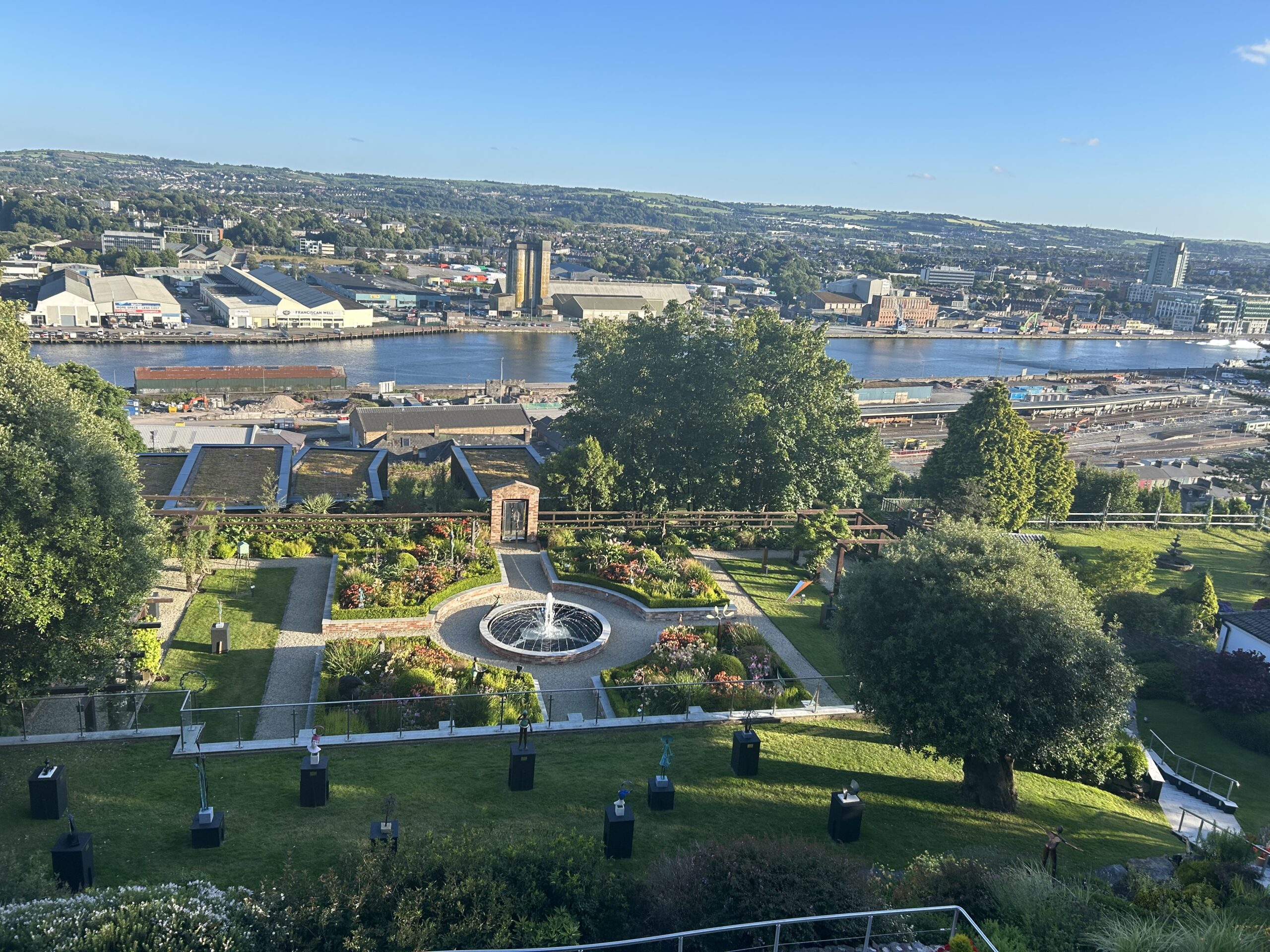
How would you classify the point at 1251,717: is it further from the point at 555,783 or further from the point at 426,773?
the point at 426,773

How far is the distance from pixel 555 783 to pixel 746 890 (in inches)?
167

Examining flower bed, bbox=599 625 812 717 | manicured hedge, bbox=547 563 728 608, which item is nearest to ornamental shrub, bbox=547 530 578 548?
manicured hedge, bbox=547 563 728 608

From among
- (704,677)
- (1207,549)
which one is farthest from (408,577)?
(1207,549)

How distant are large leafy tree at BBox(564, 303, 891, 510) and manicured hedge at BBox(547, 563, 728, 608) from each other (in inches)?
200

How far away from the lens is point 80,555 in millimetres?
11797

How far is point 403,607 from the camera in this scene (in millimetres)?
16797

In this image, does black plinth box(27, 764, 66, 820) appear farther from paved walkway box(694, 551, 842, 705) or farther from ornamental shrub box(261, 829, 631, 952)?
paved walkway box(694, 551, 842, 705)

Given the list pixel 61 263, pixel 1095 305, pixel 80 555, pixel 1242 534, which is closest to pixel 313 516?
pixel 80 555

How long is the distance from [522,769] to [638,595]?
7263mm

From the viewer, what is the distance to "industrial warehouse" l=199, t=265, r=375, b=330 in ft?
339

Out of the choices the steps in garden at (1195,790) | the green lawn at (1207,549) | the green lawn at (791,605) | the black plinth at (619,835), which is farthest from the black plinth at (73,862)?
the green lawn at (1207,549)

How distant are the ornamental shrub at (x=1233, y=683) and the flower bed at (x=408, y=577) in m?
14.1

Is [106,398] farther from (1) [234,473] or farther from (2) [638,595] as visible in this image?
(2) [638,595]

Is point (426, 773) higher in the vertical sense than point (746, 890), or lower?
lower
